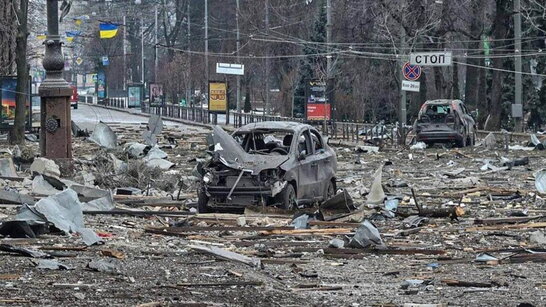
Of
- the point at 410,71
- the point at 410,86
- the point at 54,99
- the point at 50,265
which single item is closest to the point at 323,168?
the point at 54,99

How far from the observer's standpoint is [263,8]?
7712 centimetres

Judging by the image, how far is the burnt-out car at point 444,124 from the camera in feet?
136

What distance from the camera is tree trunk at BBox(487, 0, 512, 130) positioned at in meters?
56.6

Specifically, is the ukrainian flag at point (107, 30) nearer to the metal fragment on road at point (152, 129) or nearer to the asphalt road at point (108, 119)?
the asphalt road at point (108, 119)

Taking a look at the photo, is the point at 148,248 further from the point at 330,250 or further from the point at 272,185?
the point at 272,185

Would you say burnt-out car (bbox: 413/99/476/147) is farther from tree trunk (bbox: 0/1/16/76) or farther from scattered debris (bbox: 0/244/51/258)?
scattered debris (bbox: 0/244/51/258)

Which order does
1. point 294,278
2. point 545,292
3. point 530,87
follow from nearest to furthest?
point 545,292 < point 294,278 < point 530,87

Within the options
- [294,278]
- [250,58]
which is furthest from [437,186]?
[250,58]

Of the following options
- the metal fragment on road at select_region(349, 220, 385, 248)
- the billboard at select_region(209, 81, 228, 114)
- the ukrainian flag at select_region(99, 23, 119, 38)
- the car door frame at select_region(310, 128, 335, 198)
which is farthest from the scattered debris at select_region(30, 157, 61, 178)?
the billboard at select_region(209, 81, 228, 114)

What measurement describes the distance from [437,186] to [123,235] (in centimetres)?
1199

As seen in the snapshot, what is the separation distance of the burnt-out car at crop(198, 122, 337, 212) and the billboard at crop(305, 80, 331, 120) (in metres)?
33.0

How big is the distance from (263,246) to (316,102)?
39802 mm

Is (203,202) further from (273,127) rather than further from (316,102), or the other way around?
(316,102)

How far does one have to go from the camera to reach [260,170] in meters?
18.5
